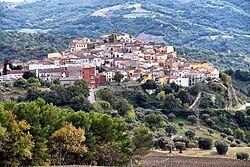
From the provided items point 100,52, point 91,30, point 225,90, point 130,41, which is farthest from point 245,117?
point 91,30

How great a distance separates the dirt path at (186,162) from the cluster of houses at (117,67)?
29.9m

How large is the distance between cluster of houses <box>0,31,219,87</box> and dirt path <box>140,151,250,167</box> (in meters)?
29.9

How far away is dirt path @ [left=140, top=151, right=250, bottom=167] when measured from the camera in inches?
1405

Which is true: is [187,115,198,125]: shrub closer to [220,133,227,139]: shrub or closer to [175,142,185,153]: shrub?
[220,133,227,139]: shrub

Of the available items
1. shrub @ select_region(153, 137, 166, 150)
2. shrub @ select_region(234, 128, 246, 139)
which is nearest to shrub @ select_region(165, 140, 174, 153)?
shrub @ select_region(153, 137, 166, 150)

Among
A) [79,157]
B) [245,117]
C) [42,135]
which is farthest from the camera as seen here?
[245,117]

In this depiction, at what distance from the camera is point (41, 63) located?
249 ft

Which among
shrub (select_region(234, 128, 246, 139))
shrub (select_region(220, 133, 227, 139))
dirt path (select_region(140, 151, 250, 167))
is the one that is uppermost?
dirt path (select_region(140, 151, 250, 167))

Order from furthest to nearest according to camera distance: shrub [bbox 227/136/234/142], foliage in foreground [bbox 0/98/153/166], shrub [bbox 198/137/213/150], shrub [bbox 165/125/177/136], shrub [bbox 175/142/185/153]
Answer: shrub [bbox 227/136/234/142] → shrub [bbox 165/125/177/136] → shrub [bbox 198/137/213/150] → shrub [bbox 175/142/185/153] → foliage in foreground [bbox 0/98/153/166]

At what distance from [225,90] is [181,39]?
105331 millimetres

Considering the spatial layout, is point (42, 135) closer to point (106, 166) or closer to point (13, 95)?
point (106, 166)

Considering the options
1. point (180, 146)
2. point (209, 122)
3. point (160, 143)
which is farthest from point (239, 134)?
point (180, 146)

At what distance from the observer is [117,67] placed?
255 feet

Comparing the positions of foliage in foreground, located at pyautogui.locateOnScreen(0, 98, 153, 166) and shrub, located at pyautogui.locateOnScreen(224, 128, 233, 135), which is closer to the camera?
foliage in foreground, located at pyautogui.locateOnScreen(0, 98, 153, 166)
